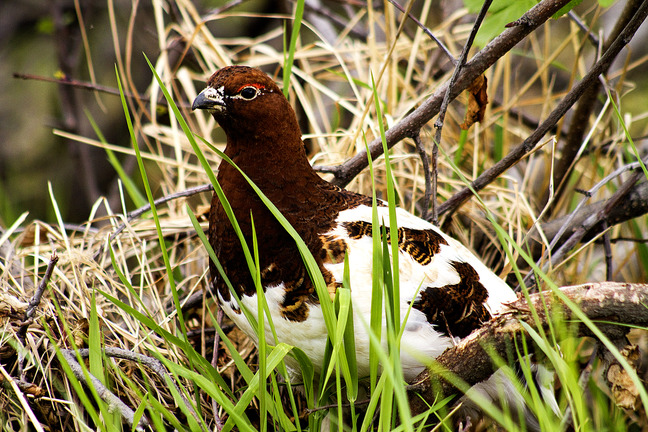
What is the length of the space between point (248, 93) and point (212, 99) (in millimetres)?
95

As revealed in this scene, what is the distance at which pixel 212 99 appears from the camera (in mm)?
1737

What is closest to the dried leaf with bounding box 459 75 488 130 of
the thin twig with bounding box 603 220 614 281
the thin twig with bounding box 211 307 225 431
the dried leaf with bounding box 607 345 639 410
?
the thin twig with bounding box 603 220 614 281

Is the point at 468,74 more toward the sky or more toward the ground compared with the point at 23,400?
more toward the sky

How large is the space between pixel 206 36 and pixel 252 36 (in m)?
1.59

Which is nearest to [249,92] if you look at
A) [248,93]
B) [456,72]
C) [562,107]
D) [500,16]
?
[248,93]

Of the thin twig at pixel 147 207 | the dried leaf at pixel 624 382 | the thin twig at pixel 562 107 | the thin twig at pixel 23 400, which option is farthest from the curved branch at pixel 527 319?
the thin twig at pixel 147 207

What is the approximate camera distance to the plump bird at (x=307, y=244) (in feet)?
5.31

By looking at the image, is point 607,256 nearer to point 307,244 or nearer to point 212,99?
point 307,244

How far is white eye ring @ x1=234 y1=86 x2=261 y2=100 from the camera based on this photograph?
1.74 meters

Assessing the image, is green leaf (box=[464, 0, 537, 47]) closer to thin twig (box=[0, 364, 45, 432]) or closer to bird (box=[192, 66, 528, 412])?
bird (box=[192, 66, 528, 412])

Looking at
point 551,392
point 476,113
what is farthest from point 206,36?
point 551,392

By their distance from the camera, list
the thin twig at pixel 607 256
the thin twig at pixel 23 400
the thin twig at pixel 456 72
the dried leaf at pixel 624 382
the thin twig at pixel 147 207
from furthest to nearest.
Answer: the thin twig at pixel 607 256 → the thin twig at pixel 147 207 → the thin twig at pixel 456 72 → the thin twig at pixel 23 400 → the dried leaf at pixel 624 382

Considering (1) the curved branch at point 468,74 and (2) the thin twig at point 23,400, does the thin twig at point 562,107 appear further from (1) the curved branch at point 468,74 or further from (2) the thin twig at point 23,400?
(2) the thin twig at point 23,400

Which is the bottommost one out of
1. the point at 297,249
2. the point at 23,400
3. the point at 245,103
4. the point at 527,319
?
the point at 23,400
